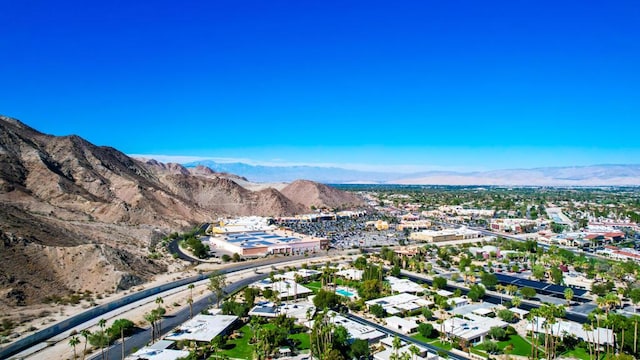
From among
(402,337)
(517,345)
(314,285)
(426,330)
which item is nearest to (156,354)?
(402,337)

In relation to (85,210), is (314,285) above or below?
below

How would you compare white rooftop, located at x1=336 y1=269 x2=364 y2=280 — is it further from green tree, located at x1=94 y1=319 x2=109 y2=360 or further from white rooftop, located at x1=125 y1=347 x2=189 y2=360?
green tree, located at x1=94 y1=319 x2=109 y2=360

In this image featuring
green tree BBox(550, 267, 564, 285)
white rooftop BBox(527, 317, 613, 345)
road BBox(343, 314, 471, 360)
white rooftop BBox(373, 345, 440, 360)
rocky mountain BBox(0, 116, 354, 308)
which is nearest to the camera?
white rooftop BBox(373, 345, 440, 360)

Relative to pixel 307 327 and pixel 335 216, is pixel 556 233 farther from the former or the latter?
pixel 307 327

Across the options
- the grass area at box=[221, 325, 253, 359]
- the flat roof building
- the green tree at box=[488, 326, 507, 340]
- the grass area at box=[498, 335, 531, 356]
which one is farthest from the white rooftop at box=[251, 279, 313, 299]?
the grass area at box=[498, 335, 531, 356]

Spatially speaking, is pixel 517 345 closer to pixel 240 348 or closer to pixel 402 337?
pixel 402 337
